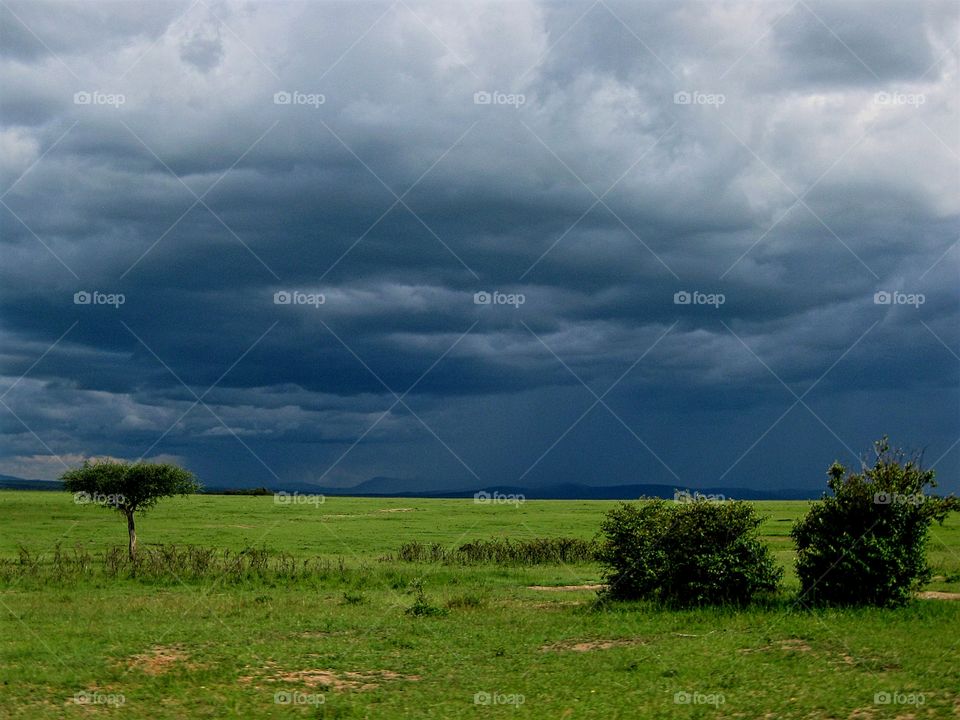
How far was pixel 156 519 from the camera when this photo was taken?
69.7 meters

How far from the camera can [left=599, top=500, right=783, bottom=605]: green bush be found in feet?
81.3

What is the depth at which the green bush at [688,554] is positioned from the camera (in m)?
24.8

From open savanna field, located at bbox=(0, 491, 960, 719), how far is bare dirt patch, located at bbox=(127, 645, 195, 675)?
0.21 ft

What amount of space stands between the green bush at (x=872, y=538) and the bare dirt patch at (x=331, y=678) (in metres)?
12.5

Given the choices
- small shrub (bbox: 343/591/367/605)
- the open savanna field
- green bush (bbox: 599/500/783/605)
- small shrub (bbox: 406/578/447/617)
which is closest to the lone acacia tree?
the open savanna field

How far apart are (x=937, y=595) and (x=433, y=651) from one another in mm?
16601

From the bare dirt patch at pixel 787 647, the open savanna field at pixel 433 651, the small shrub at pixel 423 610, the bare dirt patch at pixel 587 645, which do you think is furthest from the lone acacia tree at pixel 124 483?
the bare dirt patch at pixel 787 647

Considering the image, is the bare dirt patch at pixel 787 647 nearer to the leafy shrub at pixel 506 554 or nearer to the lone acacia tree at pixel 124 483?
the leafy shrub at pixel 506 554

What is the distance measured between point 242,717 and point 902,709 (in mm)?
11637

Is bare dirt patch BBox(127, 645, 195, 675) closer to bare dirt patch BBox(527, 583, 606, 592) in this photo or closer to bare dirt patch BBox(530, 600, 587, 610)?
bare dirt patch BBox(530, 600, 587, 610)

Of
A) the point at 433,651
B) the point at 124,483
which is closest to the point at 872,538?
the point at 433,651

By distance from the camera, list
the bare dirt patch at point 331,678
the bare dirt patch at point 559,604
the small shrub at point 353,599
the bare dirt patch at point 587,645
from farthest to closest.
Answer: the small shrub at point 353,599 < the bare dirt patch at point 559,604 < the bare dirt patch at point 587,645 < the bare dirt patch at point 331,678

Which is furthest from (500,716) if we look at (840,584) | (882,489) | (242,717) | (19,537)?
(19,537)

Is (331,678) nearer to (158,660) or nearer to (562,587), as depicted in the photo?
(158,660)
